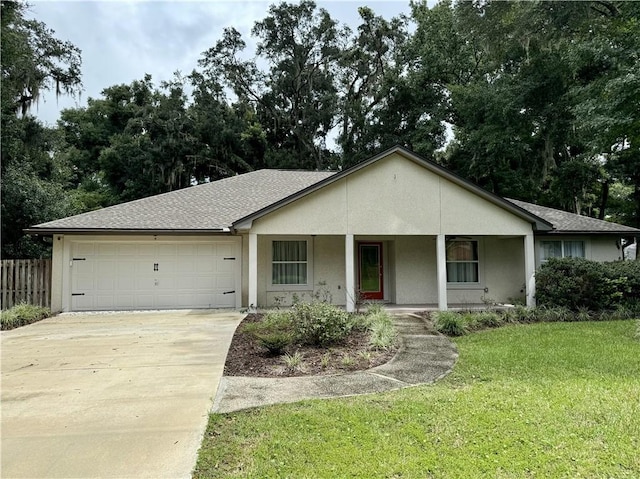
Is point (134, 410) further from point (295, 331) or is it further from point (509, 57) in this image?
point (509, 57)

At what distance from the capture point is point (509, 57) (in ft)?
61.0

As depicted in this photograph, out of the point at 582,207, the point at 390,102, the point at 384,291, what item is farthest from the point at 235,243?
the point at 582,207

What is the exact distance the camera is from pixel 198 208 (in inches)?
544

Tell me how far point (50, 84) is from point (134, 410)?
17.9m

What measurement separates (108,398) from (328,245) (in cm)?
899

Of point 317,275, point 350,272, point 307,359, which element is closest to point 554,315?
point 350,272

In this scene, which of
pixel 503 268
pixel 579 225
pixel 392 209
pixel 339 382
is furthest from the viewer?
pixel 503 268

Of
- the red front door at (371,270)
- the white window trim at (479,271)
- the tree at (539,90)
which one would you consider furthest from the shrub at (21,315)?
the tree at (539,90)

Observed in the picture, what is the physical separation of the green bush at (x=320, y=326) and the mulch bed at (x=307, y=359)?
0.51 ft

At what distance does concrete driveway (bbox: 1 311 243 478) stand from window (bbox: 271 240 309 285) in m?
4.07

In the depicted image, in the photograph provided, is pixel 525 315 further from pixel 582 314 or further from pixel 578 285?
pixel 578 285

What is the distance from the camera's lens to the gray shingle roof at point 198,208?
1189cm

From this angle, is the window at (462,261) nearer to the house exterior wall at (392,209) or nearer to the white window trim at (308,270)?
the house exterior wall at (392,209)

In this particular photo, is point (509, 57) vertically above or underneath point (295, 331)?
above
